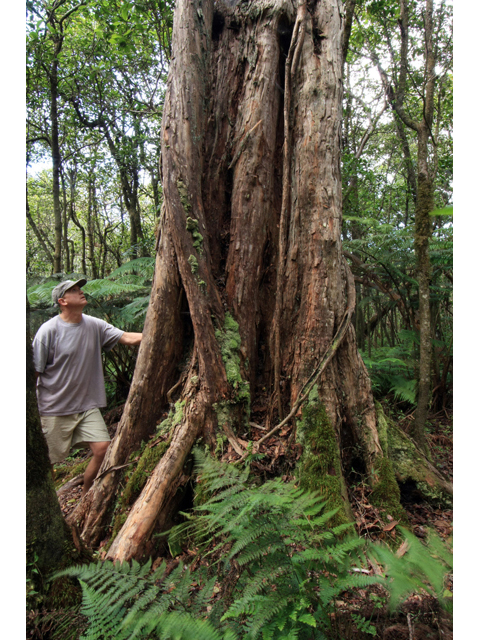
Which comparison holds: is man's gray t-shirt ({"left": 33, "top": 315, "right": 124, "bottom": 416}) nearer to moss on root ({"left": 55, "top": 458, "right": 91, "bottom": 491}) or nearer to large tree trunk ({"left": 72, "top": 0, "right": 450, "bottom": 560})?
large tree trunk ({"left": 72, "top": 0, "right": 450, "bottom": 560})

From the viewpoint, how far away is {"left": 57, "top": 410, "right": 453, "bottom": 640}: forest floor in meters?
1.36

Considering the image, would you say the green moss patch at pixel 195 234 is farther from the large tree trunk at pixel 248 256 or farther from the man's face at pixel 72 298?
the man's face at pixel 72 298

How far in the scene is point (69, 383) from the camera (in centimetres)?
341

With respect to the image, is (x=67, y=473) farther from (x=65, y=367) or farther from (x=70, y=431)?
(x=65, y=367)

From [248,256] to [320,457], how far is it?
1813mm

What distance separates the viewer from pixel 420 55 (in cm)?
753

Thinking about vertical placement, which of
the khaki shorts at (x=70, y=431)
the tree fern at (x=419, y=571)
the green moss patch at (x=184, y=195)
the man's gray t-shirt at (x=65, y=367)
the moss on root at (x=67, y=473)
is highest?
the green moss patch at (x=184, y=195)

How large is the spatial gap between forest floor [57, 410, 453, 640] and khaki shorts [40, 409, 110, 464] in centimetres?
56

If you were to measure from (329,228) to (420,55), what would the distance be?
24.2 ft

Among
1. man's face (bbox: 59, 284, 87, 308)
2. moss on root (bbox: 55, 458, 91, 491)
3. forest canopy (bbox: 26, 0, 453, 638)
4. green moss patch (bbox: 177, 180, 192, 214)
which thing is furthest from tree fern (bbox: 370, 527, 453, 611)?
moss on root (bbox: 55, 458, 91, 491)

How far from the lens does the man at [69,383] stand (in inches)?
132

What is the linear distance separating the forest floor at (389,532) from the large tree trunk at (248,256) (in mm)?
275

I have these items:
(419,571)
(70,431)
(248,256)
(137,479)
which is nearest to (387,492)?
(419,571)

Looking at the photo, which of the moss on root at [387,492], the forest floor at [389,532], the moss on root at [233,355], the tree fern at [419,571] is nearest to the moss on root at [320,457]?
the forest floor at [389,532]
